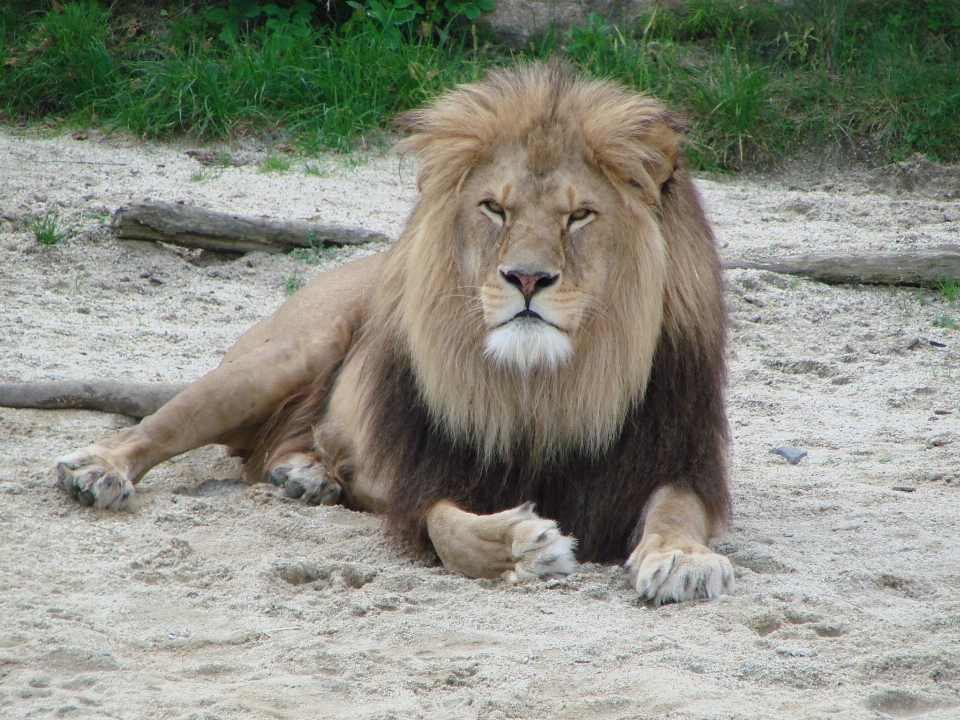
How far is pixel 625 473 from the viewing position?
284cm

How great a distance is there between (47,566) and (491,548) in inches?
39.8

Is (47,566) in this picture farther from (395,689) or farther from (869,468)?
(869,468)

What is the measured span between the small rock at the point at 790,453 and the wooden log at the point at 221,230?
2.47 meters

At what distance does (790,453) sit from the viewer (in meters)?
3.93

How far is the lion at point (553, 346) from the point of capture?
8.63ft

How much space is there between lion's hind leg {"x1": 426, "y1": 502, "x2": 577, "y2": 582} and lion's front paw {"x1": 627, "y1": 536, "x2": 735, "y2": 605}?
20 centimetres

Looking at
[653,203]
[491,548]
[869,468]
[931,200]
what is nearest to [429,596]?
[491,548]

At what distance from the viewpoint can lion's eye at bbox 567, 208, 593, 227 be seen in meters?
2.66

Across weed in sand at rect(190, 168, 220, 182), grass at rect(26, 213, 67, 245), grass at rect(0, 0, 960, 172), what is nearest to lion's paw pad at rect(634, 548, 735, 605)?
grass at rect(26, 213, 67, 245)

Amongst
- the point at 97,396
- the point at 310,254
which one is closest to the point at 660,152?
the point at 97,396

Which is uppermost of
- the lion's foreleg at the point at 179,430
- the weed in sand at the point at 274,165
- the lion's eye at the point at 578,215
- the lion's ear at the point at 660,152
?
the lion's ear at the point at 660,152

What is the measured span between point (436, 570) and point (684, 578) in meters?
0.62

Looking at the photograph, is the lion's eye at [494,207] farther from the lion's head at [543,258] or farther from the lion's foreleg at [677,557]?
the lion's foreleg at [677,557]

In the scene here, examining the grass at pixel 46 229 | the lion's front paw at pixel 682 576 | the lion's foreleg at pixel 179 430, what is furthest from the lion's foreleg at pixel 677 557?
the grass at pixel 46 229
